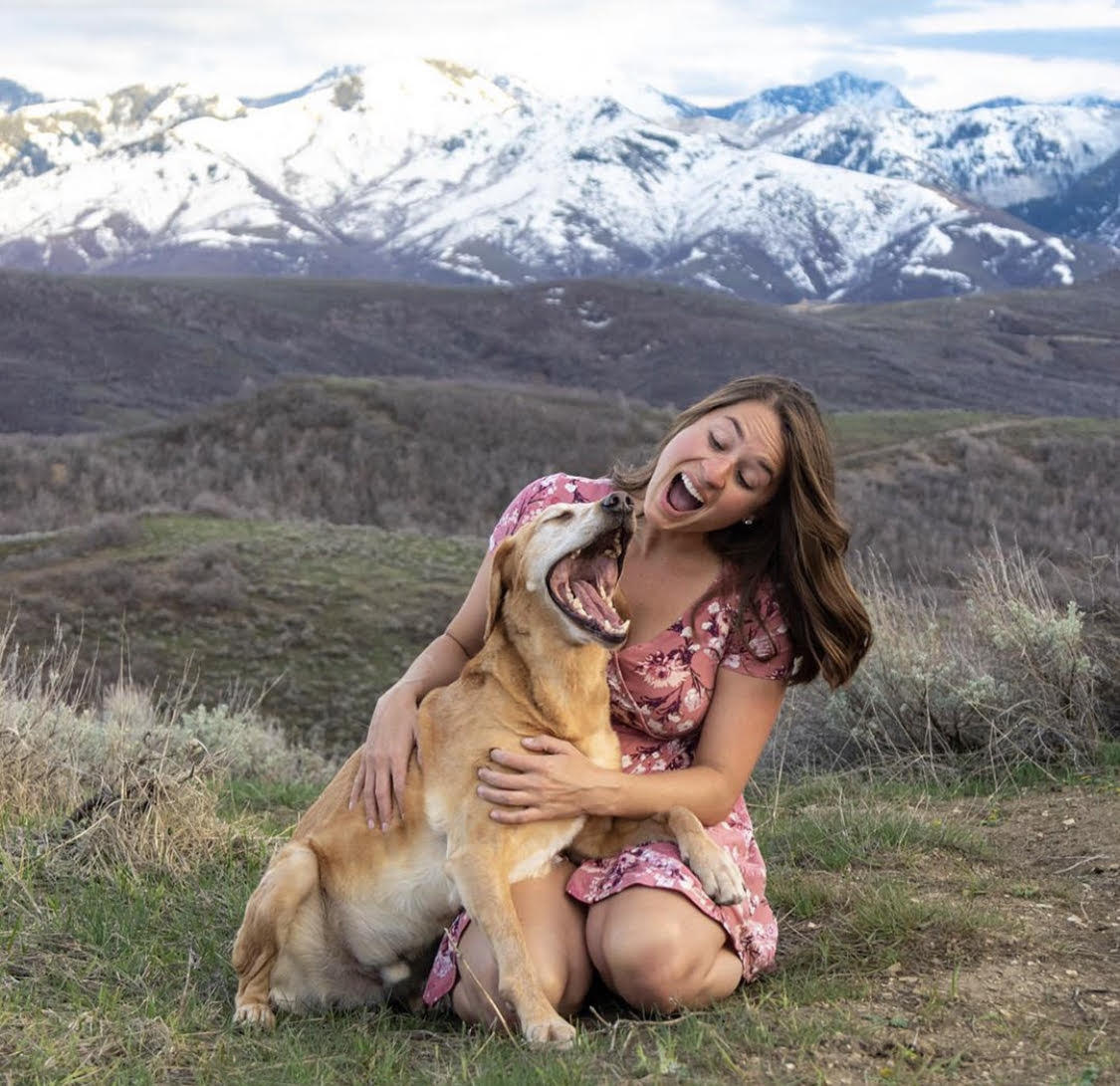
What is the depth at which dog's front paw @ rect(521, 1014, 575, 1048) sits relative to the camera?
349 centimetres

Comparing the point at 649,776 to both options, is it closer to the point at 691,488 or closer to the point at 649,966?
the point at 649,966

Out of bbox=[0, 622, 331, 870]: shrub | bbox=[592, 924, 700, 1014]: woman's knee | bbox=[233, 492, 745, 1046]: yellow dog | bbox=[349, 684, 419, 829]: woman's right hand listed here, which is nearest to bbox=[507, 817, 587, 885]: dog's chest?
bbox=[233, 492, 745, 1046]: yellow dog

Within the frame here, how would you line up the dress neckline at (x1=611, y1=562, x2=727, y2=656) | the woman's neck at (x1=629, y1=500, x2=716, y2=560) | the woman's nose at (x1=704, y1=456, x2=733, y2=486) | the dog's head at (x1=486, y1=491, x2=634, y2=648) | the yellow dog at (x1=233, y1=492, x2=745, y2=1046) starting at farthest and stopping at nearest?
the woman's neck at (x1=629, y1=500, x2=716, y2=560), the dress neckline at (x1=611, y1=562, x2=727, y2=656), the woman's nose at (x1=704, y1=456, x2=733, y2=486), the yellow dog at (x1=233, y1=492, x2=745, y2=1046), the dog's head at (x1=486, y1=491, x2=634, y2=648)

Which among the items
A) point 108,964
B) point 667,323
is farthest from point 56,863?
point 667,323

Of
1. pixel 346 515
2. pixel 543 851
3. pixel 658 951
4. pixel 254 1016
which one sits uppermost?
pixel 543 851

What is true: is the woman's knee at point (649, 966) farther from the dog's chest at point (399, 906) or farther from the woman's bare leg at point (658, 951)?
the dog's chest at point (399, 906)

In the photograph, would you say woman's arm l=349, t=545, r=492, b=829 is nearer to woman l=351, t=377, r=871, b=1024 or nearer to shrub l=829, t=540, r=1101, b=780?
woman l=351, t=377, r=871, b=1024

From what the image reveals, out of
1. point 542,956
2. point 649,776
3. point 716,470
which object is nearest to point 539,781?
point 649,776

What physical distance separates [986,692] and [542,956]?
351 centimetres

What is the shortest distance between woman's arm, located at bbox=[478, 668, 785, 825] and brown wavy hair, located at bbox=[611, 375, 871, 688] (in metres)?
0.19

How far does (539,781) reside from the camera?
370 cm

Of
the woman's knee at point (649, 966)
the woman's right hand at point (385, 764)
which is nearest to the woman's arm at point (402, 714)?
the woman's right hand at point (385, 764)

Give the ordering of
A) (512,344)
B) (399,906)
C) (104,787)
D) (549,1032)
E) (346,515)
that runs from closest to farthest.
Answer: (549,1032) → (399,906) → (104,787) → (346,515) → (512,344)

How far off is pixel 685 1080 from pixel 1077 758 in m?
3.74
